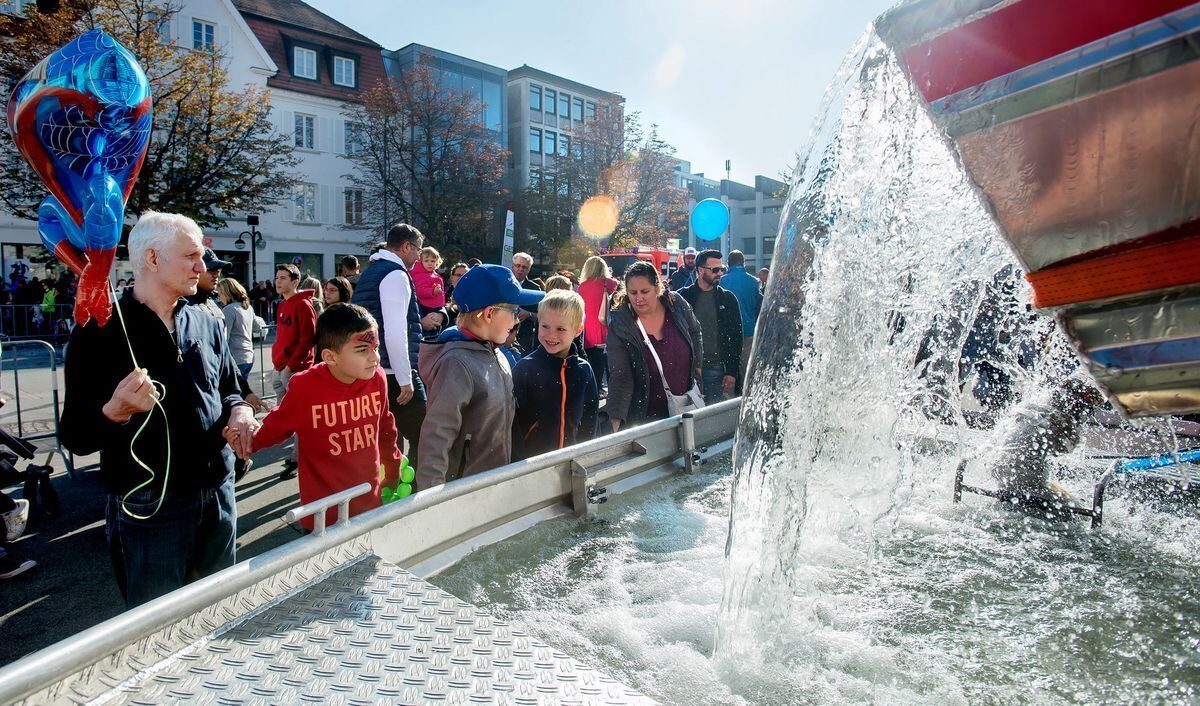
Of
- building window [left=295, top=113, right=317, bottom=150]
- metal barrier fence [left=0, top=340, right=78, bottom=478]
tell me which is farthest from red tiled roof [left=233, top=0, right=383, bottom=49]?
metal barrier fence [left=0, top=340, right=78, bottom=478]

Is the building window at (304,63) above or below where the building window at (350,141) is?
above

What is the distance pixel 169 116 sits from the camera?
717 inches

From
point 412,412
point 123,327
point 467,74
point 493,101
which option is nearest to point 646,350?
point 412,412

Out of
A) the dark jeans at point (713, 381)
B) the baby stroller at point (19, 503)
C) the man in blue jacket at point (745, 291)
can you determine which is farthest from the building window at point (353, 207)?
the dark jeans at point (713, 381)

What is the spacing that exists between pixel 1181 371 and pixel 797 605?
124 centimetres

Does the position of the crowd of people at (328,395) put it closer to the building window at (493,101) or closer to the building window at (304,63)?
the building window at (304,63)

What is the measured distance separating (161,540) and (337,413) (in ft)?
2.41

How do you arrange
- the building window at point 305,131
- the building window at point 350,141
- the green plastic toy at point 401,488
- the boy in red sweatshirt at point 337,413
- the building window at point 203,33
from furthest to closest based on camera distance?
the building window at point 350,141, the building window at point 305,131, the building window at point 203,33, the green plastic toy at point 401,488, the boy in red sweatshirt at point 337,413

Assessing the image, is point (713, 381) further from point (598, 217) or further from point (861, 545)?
point (598, 217)

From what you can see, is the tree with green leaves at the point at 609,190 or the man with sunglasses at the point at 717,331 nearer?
the man with sunglasses at the point at 717,331

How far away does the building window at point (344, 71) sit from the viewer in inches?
1277

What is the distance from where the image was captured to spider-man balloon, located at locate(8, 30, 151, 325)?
222 centimetres

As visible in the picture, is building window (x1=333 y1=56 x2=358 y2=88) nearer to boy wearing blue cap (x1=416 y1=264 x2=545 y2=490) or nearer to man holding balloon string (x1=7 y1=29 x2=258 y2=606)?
boy wearing blue cap (x1=416 y1=264 x2=545 y2=490)

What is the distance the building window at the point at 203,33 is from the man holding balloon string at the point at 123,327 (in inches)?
1199
